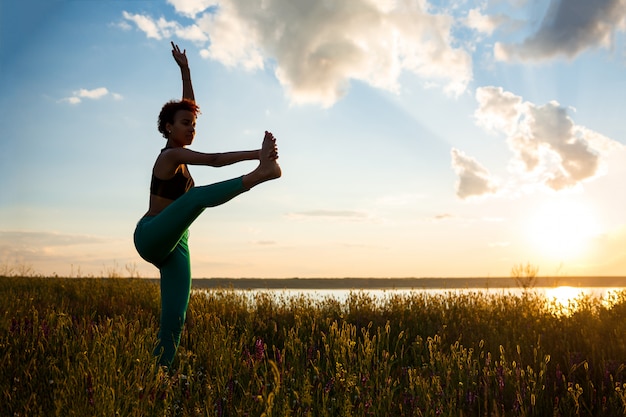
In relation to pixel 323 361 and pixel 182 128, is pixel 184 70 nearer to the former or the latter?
pixel 182 128

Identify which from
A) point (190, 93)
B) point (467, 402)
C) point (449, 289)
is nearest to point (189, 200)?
point (190, 93)

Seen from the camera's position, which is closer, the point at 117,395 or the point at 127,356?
the point at 117,395

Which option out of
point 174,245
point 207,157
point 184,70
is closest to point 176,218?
point 174,245

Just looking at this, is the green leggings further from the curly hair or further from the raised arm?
the raised arm

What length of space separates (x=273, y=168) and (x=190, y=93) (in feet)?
7.30

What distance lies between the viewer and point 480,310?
9930 millimetres

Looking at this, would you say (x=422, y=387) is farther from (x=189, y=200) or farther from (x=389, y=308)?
(x=389, y=308)

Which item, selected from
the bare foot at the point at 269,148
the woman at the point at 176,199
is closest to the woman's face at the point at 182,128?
the woman at the point at 176,199

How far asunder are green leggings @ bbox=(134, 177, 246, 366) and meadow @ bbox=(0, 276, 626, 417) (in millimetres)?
313

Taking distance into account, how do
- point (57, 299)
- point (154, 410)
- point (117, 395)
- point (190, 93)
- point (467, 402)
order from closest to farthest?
point (117, 395)
point (154, 410)
point (467, 402)
point (190, 93)
point (57, 299)

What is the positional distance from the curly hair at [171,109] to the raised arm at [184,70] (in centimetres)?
77

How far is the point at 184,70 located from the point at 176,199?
2.04 meters

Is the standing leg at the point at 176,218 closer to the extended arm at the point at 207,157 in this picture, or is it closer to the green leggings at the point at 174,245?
the green leggings at the point at 174,245

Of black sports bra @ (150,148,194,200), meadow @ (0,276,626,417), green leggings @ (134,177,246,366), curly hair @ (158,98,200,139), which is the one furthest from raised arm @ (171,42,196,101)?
meadow @ (0,276,626,417)
